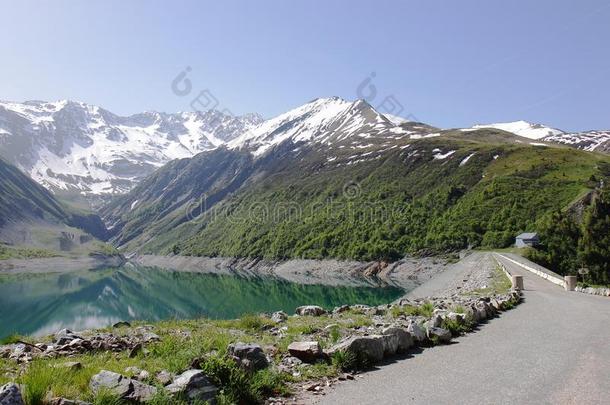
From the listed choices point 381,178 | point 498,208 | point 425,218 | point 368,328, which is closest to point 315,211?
point 381,178

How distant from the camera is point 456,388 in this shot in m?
9.92

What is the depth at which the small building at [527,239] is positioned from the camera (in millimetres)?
90719

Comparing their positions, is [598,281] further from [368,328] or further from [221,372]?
[221,372]

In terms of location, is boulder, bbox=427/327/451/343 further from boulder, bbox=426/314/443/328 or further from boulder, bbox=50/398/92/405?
boulder, bbox=50/398/92/405

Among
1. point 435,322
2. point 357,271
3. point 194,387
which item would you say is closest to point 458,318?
point 435,322

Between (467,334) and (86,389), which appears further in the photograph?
(467,334)

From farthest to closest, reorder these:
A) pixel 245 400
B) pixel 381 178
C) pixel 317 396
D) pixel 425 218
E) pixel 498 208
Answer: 1. pixel 381 178
2. pixel 425 218
3. pixel 498 208
4. pixel 317 396
5. pixel 245 400

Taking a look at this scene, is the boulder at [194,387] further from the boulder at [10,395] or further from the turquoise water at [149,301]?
the turquoise water at [149,301]

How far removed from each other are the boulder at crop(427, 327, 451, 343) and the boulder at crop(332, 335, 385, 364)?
316 centimetres

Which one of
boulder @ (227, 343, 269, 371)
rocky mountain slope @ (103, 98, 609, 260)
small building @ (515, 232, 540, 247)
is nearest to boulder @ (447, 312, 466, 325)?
boulder @ (227, 343, 269, 371)

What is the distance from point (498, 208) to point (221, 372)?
120 meters

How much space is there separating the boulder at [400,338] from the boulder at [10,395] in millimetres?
9256

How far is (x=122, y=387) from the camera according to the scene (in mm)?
7512

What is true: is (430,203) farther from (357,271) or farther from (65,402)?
(65,402)
